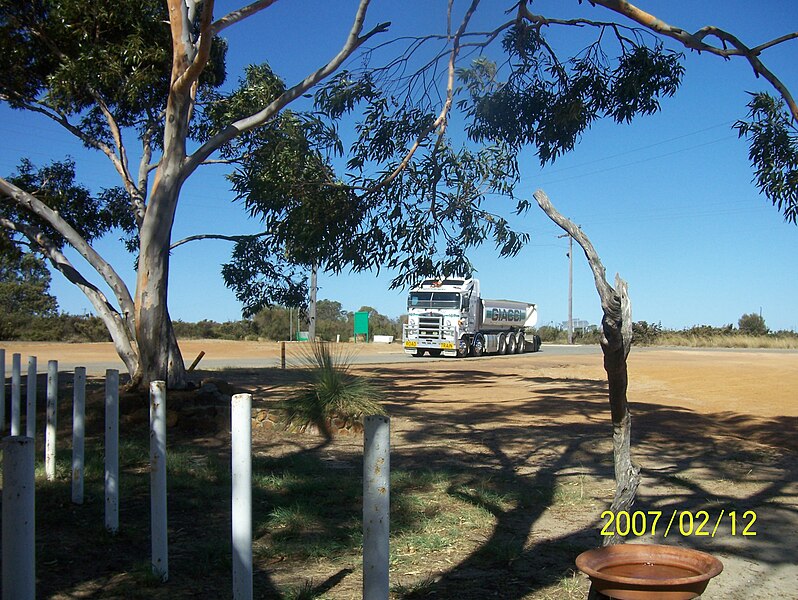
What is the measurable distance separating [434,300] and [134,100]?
1052 inches

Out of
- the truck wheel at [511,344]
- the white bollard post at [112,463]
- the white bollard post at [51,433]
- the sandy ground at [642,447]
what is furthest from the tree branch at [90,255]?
the truck wheel at [511,344]

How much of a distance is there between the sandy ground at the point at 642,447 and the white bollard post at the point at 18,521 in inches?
81.9

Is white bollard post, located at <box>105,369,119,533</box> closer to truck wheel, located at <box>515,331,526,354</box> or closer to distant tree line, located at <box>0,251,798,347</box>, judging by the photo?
distant tree line, located at <box>0,251,798,347</box>

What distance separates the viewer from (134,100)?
13.1m

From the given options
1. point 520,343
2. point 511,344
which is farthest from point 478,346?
point 520,343

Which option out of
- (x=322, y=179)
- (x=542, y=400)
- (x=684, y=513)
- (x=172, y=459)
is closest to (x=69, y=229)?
(x=322, y=179)

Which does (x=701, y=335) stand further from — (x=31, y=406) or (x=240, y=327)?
(x=31, y=406)

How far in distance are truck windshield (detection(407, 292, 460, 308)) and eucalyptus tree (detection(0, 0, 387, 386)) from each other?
75.4 ft

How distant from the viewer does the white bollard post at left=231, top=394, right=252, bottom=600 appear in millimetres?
3785

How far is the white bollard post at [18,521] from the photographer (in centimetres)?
283

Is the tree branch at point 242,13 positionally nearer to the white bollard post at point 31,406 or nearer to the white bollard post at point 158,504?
the white bollard post at point 31,406

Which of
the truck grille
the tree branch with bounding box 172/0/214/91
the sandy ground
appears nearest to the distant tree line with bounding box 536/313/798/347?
the truck grille

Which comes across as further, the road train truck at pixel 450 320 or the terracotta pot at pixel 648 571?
the road train truck at pixel 450 320
